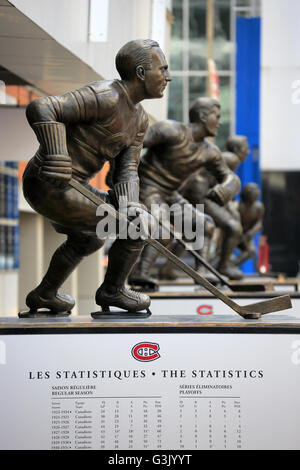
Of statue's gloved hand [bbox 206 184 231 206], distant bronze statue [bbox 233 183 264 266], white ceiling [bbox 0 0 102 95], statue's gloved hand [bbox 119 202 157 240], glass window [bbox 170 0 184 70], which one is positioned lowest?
distant bronze statue [bbox 233 183 264 266]

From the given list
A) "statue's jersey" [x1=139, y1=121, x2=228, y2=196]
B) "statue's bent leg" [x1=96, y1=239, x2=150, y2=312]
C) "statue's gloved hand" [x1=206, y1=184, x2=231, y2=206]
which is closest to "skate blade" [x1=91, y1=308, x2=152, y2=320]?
"statue's bent leg" [x1=96, y1=239, x2=150, y2=312]

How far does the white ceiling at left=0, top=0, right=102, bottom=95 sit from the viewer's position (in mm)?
4969

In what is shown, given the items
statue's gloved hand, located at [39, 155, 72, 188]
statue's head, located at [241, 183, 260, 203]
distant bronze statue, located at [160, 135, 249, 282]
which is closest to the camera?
statue's gloved hand, located at [39, 155, 72, 188]

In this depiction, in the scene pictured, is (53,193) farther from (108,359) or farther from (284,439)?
(284,439)

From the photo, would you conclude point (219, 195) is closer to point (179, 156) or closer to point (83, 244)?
point (179, 156)

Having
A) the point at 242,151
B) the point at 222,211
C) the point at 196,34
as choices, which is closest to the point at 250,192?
the point at 242,151

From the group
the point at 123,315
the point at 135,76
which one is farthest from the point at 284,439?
the point at 135,76

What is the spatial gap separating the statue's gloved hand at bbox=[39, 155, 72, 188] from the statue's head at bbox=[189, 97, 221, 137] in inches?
120

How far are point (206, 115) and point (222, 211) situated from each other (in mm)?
2500

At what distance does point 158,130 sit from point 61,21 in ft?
3.80

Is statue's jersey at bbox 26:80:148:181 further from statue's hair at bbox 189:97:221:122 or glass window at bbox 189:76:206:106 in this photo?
glass window at bbox 189:76:206:106

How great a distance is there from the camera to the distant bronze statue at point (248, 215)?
11.1m

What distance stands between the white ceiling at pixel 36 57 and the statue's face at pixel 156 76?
836mm

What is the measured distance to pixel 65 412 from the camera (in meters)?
3.58
